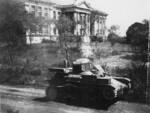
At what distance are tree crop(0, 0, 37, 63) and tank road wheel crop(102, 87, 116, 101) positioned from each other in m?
9.08

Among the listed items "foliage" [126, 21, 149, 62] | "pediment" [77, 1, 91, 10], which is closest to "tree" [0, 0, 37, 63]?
"foliage" [126, 21, 149, 62]

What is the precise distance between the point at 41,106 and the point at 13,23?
8776 millimetres

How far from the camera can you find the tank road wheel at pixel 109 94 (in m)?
9.45

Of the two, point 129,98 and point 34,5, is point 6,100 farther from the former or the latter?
point 34,5

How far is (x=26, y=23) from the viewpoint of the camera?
58.4 ft

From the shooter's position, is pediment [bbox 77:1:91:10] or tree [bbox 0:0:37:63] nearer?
tree [bbox 0:0:37:63]

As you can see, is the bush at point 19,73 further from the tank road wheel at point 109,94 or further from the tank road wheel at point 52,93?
the tank road wheel at point 109,94

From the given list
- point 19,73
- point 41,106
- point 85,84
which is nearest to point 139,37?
point 85,84

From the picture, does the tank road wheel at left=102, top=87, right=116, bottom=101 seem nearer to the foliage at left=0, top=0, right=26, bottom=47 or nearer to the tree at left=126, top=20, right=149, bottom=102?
the tree at left=126, top=20, right=149, bottom=102

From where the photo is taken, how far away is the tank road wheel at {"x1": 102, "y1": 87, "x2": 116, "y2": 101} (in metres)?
9.45

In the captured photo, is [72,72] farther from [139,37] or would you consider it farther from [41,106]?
[139,37]

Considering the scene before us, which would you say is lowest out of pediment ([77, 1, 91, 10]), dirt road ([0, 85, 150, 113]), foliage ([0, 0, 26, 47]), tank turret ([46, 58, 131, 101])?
dirt road ([0, 85, 150, 113])

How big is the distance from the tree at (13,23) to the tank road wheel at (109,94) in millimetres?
9080

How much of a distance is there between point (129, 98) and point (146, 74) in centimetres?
210
